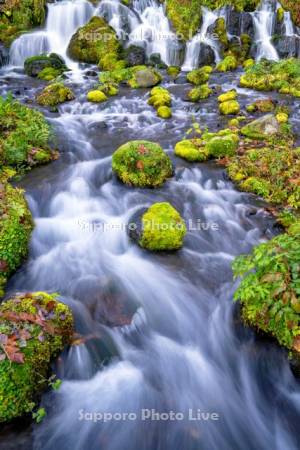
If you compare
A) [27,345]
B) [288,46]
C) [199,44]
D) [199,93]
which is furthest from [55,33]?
[27,345]

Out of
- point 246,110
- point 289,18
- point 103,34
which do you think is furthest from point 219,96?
point 289,18

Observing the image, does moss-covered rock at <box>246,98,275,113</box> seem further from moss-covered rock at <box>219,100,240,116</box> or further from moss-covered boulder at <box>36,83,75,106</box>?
moss-covered boulder at <box>36,83,75,106</box>

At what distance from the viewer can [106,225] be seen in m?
7.54

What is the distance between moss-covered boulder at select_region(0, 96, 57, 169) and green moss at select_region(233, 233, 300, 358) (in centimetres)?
649

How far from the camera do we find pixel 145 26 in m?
21.8

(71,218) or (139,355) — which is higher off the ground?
(71,218)

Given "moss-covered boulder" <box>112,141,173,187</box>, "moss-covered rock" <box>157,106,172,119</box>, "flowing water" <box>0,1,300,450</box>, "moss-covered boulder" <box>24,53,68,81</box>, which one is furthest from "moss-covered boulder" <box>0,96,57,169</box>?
"moss-covered boulder" <box>24,53,68,81</box>

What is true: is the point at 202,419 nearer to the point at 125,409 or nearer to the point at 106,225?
the point at 125,409

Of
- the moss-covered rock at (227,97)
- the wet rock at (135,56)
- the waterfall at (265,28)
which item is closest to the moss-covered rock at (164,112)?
the moss-covered rock at (227,97)

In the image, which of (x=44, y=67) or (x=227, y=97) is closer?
(x=227, y=97)

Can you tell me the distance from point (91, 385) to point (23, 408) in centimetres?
91

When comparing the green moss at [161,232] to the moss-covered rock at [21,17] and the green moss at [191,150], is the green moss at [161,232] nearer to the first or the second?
the green moss at [191,150]

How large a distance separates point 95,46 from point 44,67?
3497mm

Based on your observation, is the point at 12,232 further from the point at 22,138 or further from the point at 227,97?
the point at 227,97
